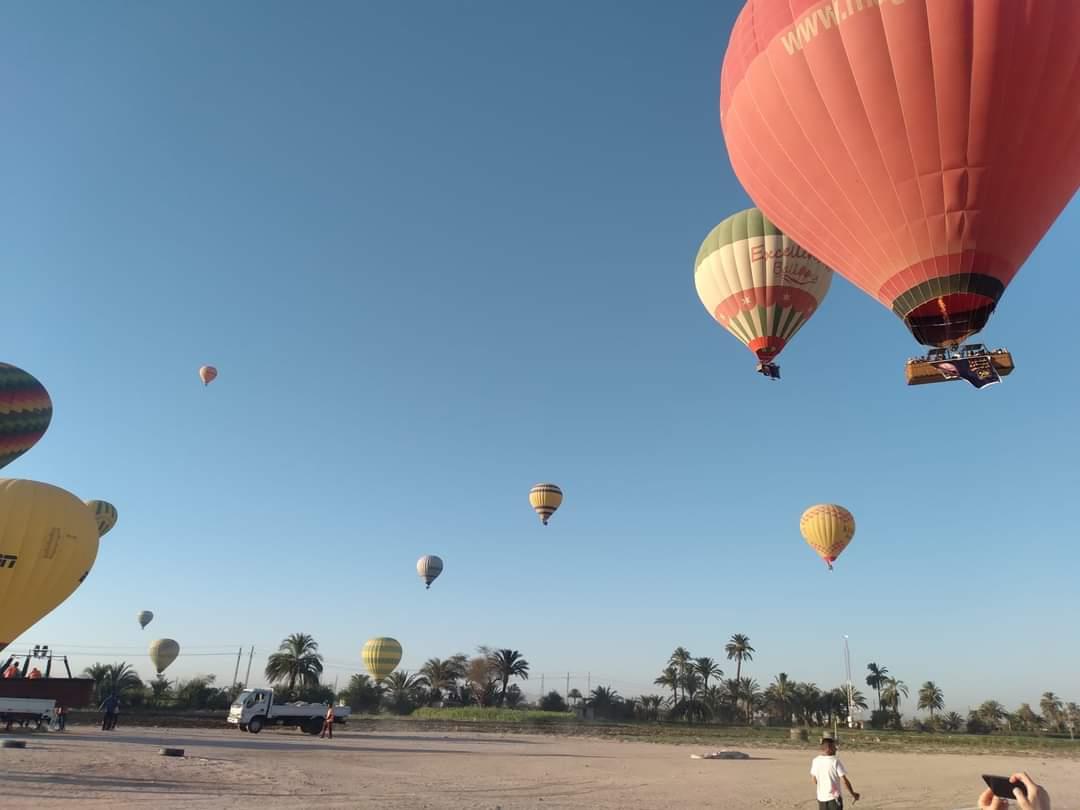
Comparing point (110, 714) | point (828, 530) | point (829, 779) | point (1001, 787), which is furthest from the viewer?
point (828, 530)

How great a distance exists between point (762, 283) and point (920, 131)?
9.46m

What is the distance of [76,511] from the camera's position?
2603cm

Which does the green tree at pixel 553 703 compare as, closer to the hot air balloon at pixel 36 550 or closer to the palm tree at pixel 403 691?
the palm tree at pixel 403 691

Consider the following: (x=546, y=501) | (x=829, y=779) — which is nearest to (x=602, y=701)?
(x=546, y=501)

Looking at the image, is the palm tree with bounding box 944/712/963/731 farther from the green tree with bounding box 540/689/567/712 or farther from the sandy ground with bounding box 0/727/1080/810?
the sandy ground with bounding box 0/727/1080/810

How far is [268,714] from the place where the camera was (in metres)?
33.4

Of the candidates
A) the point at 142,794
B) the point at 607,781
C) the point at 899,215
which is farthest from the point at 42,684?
the point at 899,215

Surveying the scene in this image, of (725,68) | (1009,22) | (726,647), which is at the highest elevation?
(725,68)

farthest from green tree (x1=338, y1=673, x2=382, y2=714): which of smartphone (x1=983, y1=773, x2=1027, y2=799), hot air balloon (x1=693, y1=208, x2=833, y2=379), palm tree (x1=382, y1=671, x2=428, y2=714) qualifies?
smartphone (x1=983, y1=773, x2=1027, y2=799)

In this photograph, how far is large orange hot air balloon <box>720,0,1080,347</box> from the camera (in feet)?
43.7

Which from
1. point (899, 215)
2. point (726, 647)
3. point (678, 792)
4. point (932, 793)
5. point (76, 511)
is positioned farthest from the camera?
point (726, 647)

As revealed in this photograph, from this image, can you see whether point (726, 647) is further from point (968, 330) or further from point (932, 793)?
point (968, 330)

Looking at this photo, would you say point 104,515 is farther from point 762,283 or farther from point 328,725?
point 762,283

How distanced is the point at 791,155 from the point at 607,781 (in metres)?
15.8
